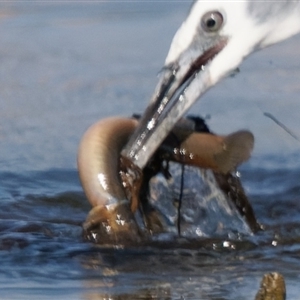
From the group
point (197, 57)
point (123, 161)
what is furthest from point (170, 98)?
point (123, 161)

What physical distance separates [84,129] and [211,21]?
2169 mm

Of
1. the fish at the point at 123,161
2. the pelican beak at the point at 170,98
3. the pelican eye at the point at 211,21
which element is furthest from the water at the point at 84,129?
the pelican eye at the point at 211,21

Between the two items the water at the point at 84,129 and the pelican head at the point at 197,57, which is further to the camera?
the pelican head at the point at 197,57

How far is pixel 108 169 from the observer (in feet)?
16.6

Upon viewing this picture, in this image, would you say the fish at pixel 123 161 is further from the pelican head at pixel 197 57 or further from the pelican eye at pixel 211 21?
the pelican eye at pixel 211 21

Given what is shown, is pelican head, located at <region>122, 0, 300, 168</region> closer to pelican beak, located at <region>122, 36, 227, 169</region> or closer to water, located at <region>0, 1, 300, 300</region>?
pelican beak, located at <region>122, 36, 227, 169</region>

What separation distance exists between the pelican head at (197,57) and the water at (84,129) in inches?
19.9

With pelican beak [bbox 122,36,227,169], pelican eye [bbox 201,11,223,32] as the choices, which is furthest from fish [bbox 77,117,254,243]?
pelican eye [bbox 201,11,223,32]

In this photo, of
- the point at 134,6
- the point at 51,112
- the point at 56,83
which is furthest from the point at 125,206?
the point at 134,6

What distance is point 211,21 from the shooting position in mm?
5125

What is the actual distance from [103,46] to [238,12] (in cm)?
352

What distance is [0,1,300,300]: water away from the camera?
4.90 m

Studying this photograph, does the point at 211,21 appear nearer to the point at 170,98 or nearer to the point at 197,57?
the point at 197,57

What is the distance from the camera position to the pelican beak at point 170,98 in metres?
5.07
